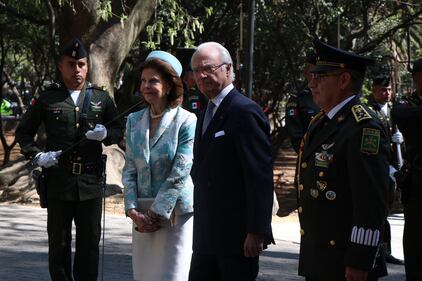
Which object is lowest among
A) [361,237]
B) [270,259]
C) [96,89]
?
[270,259]

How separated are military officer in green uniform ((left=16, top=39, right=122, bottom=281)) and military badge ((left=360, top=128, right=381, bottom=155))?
2.83 meters

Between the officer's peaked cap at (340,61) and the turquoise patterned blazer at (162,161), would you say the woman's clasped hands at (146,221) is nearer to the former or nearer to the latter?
the turquoise patterned blazer at (162,161)

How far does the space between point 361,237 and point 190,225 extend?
67.1 inches

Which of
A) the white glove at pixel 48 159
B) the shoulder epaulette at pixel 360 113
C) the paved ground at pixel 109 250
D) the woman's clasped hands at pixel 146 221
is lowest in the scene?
the paved ground at pixel 109 250

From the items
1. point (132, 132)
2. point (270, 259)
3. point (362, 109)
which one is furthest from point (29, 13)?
point (362, 109)

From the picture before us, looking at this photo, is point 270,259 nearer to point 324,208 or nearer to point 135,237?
point 135,237

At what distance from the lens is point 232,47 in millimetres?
20750

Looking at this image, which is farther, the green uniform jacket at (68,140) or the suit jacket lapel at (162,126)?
the green uniform jacket at (68,140)

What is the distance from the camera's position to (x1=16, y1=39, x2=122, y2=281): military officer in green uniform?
647cm

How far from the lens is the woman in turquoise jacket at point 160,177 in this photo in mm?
5293

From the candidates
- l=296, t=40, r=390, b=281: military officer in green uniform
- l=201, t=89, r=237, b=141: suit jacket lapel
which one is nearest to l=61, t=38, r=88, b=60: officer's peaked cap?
l=201, t=89, r=237, b=141: suit jacket lapel

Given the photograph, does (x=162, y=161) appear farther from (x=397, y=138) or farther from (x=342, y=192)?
(x=397, y=138)

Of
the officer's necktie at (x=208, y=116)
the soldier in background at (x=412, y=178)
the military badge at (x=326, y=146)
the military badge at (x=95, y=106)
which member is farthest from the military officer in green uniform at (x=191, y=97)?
the military badge at (x=326, y=146)

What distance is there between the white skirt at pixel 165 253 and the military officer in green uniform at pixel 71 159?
4.01ft
